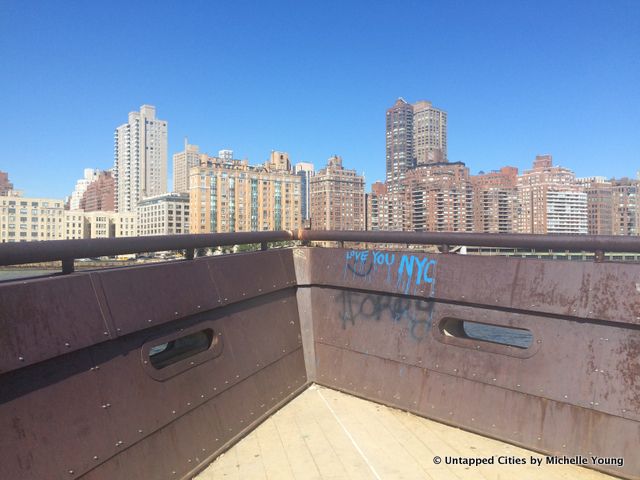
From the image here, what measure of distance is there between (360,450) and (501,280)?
2.52 metres

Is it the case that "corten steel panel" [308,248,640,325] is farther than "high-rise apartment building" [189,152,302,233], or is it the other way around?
"high-rise apartment building" [189,152,302,233]

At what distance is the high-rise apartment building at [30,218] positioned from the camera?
102 metres

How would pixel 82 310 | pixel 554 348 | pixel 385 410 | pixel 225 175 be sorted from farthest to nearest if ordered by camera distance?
pixel 225 175, pixel 385 410, pixel 554 348, pixel 82 310

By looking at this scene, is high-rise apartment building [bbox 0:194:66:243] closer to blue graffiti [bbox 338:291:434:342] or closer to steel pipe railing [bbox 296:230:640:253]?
blue graffiti [bbox 338:291:434:342]

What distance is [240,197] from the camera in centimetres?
15300

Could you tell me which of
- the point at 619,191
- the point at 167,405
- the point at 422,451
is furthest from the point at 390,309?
the point at 619,191

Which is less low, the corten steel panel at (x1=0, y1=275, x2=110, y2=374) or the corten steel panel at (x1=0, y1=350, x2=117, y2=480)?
the corten steel panel at (x1=0, y1=275, x2=110, y2=374)

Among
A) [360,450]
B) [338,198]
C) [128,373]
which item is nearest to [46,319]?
[128,373]

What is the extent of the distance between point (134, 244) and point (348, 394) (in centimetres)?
379

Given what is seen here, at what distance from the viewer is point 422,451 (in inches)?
179

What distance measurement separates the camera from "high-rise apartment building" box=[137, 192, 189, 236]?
15275 centimetres

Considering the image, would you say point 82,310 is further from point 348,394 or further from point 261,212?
point 261,212

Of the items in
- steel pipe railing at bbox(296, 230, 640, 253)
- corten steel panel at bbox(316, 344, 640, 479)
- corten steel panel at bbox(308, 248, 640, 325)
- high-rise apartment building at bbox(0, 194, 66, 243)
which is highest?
high-rise apartment building at bbox(0, 194, 66, 243)

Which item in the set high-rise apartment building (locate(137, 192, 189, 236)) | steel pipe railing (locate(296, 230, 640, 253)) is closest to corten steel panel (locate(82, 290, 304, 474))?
steel pipe railing (locate(296, 230, 640, 253))
